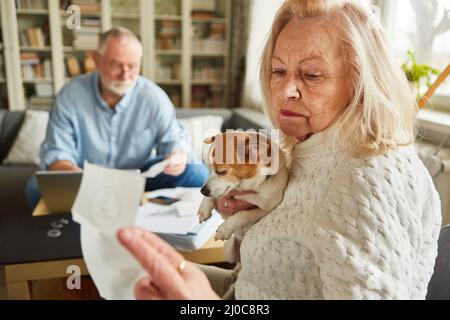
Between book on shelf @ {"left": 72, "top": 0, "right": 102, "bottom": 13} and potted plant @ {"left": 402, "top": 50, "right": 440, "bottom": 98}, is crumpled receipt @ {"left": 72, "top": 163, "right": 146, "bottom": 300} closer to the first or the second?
book on shelf @ {"left": 72, "top": 0, "right": 102, "bottom": 13}

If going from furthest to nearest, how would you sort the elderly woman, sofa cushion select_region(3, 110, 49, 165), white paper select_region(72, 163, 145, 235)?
sofa cushion select_region(3, 110, 49, 165), the elderly woman, white paper select_region(72, 163, 145, 235)

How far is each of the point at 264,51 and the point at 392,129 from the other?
168 mm

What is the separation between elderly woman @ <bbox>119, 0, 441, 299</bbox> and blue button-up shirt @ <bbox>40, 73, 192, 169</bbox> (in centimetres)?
18

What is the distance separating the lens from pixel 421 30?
544mm

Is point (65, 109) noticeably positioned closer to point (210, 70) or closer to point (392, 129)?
point (392, 129)

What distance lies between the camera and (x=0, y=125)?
1.88 m

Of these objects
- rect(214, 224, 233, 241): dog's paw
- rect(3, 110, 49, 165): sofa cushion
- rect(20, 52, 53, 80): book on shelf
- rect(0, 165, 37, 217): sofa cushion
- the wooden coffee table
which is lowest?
rect(3, 110, 49, 165): sofa cushion

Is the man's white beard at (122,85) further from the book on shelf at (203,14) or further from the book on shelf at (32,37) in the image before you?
the book on shelf at (203,14)

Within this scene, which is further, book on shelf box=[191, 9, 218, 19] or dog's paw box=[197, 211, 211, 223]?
book on shelf box=[191, 9, 218, 19]

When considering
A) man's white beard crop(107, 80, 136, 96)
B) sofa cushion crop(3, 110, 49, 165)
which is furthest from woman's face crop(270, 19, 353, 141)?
sofa cushion crop(3, 110, 49, 165)

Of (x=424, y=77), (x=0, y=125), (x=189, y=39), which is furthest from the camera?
(x=189, y=39)

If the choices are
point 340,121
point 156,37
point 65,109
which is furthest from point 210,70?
point 340,121

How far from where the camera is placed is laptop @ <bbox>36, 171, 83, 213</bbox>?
1.69 ft

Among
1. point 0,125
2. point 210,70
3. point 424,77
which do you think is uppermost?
point 424,77
